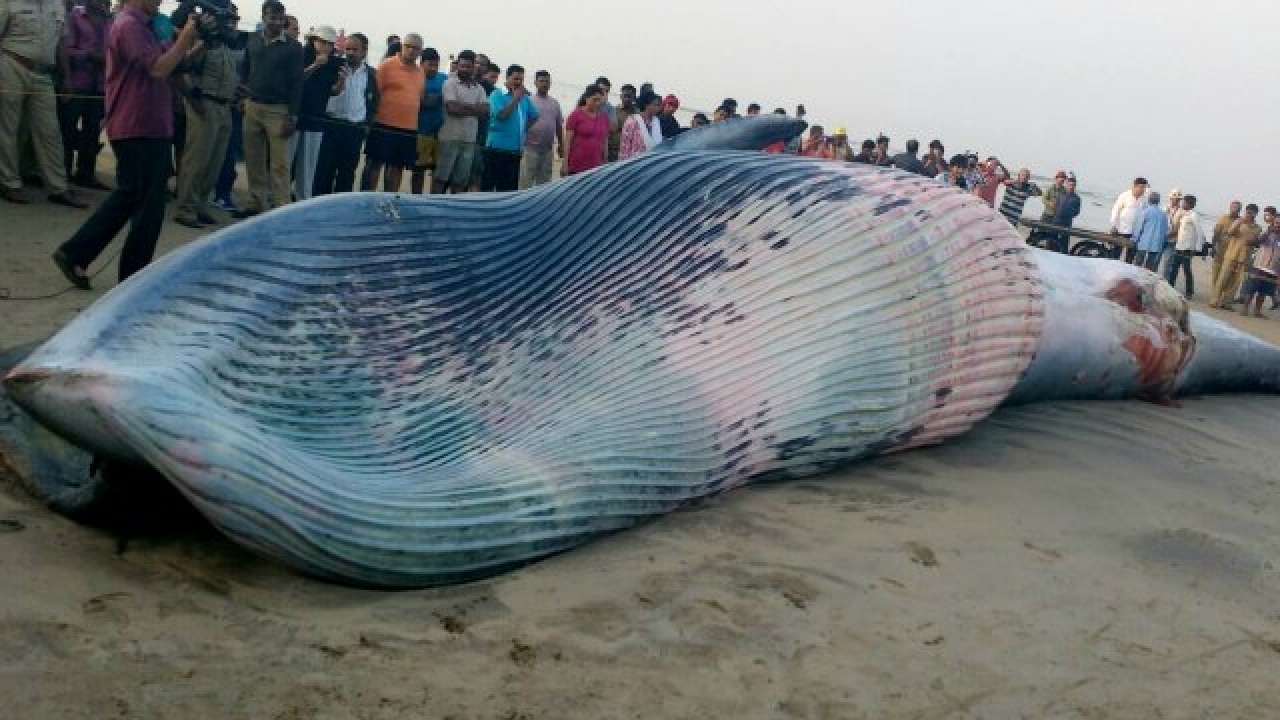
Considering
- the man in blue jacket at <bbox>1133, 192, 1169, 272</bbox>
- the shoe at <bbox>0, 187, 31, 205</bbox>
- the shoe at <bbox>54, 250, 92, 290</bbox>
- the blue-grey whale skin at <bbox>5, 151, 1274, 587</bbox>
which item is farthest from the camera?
the man in blue jacket at <bbox>1133, 192, 1169, 272</bbox>

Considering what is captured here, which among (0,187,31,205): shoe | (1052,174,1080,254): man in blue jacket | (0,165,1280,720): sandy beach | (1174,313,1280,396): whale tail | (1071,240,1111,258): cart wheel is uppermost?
(1052,174,1080,254): man in blue jacket

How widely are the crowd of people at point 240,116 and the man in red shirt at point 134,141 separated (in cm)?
1

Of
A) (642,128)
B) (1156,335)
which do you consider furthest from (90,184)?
(1156,335)

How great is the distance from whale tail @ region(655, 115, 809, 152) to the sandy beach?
2.30 m

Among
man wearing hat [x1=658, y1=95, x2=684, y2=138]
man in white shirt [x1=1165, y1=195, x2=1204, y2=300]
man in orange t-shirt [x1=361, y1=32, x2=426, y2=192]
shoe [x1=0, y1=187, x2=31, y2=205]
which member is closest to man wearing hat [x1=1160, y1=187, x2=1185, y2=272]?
man in white shirt [x1=1165, y1=195, x2=1204, y2=300]

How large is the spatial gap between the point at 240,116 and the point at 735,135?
1001cm

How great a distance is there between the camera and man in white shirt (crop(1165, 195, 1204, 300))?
24531 mm

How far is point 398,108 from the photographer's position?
47.8 feet

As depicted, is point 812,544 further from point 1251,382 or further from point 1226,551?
point 1251,382

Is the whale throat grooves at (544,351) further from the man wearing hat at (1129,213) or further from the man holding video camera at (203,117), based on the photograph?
the man wearing hat at (1129,213)

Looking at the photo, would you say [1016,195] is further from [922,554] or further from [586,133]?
[922,554]

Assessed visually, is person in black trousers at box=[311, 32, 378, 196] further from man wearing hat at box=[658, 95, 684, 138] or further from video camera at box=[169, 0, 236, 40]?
man wearing hat at box=[658, 95, 684, 138]

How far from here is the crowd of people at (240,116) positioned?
908cm

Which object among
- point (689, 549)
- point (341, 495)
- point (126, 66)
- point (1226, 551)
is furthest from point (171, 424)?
point (126, 66)
